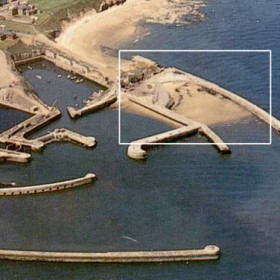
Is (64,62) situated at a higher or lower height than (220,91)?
higher

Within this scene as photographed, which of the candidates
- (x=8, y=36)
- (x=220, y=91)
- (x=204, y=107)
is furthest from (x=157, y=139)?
(x=8, y=36)

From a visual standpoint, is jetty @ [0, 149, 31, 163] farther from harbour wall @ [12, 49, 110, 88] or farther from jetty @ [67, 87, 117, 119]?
harbour wall @ [12, 49, 110, 88]

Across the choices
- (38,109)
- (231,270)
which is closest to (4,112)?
(38,109)

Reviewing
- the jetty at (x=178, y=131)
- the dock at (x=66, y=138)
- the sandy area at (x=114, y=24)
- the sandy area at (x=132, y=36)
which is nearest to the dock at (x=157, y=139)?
the jetty at (x=178, y=131)

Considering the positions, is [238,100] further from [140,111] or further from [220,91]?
[140,111]

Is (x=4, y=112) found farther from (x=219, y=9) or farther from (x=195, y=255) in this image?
(x=219, y=9)
